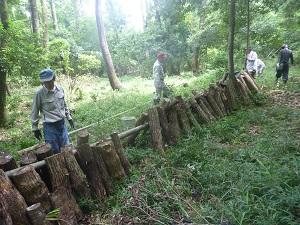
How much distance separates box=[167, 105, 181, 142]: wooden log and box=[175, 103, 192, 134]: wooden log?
17 cm

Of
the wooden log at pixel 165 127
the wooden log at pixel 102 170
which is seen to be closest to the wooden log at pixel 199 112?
the wooden log at pixel 165 127

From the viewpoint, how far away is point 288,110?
8750mm

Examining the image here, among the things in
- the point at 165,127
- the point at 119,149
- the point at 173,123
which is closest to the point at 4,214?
the point at 119,149

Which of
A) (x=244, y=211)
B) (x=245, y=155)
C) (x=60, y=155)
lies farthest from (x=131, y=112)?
(x=244, y=211)

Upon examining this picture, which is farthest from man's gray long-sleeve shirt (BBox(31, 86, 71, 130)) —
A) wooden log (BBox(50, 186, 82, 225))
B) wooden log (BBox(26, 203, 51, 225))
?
wooden log (BBox(26, 203, 51, 225))

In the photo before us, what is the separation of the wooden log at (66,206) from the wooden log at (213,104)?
4819mm

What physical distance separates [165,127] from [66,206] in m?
2.88

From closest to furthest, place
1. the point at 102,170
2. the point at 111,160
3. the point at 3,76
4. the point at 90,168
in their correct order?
1. the point at 90,168
2. the point at 102,170
3. the point at 111,160
4. the point at 3,76

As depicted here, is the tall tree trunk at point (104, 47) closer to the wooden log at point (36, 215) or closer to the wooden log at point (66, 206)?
the wooden log at point (66, 206)

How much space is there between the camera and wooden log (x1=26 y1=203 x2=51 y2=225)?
12.4ft

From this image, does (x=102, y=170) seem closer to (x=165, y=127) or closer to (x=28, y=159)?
(x=28, y=159)

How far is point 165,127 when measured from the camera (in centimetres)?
665

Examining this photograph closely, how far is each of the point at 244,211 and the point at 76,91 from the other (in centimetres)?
1244

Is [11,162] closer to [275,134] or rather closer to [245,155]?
[245,155]
